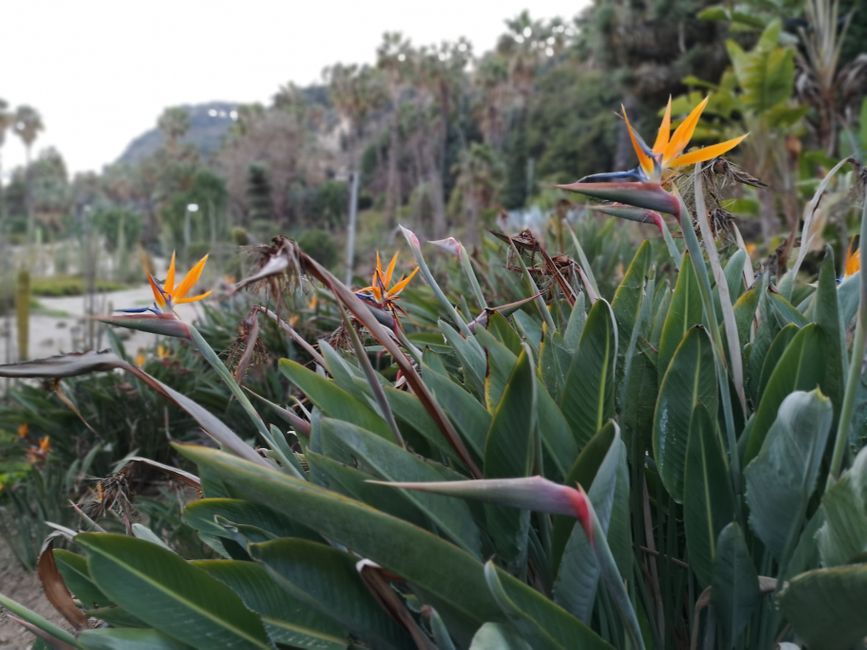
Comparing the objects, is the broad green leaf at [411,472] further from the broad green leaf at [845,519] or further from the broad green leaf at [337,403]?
the broad green leaf at [845,519]

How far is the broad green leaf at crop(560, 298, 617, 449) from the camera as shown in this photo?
123 centimetres

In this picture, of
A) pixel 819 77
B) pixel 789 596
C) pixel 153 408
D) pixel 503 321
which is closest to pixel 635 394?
pixel 503 321

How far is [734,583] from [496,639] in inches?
14.0

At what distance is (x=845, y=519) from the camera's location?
3.16ft

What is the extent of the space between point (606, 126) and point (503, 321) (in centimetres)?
3176

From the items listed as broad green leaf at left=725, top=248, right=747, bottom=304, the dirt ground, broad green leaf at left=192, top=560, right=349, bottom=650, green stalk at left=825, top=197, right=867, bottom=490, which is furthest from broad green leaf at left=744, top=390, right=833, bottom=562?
the dirt ground

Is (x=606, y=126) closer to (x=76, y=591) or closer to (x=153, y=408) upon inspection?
(x=153, y=408)

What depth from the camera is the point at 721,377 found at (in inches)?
49.3

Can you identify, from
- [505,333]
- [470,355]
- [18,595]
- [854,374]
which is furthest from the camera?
[18,595]

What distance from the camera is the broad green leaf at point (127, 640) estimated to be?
1.09m

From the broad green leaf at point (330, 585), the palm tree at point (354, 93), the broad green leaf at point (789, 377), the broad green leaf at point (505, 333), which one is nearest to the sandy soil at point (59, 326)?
the broad green leaf at point (505, 333)

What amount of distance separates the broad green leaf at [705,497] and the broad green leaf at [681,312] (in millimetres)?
266

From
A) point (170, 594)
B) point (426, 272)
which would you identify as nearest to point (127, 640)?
point (170, 594)

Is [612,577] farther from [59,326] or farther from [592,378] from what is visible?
[59,326]
